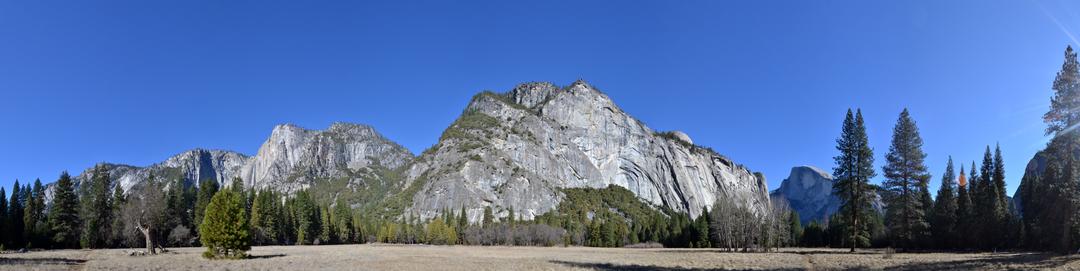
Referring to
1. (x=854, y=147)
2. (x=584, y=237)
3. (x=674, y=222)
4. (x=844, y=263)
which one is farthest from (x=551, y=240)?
(x=844, y=263)

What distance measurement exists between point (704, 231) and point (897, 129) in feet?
210

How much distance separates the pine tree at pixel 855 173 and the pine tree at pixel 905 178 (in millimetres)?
2731

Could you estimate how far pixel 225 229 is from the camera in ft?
144

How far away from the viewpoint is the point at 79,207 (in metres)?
84.7

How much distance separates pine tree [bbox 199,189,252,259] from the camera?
43750 millimetres

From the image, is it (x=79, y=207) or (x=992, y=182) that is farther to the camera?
(x=79, y=207)

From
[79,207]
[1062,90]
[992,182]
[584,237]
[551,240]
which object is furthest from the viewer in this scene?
[584,237]

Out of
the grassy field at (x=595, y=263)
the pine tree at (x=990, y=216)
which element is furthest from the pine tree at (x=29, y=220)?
the pine tree at (x=990, y=216)

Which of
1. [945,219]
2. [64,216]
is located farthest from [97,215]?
[945,219]

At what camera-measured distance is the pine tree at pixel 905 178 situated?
154ft

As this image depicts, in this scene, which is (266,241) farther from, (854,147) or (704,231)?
(854,147)

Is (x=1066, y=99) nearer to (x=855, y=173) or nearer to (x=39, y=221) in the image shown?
(x=855, y=173)

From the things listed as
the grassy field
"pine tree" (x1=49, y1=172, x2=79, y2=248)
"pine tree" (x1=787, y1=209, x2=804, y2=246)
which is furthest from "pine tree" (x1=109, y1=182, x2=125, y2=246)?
"pine tree" (x1=787, y1=209, x2=804, y2=246)

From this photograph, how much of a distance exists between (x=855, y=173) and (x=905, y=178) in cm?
433
